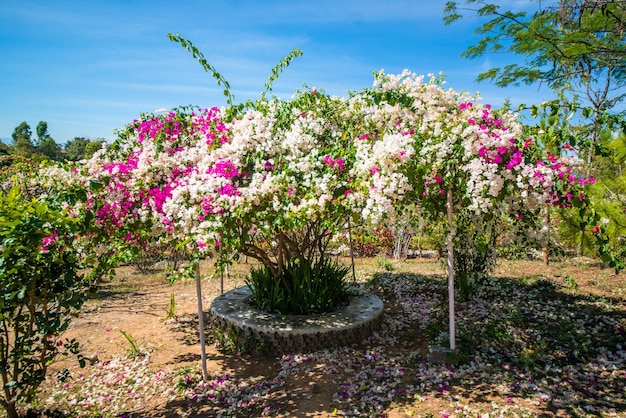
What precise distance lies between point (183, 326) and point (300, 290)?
2444 mm

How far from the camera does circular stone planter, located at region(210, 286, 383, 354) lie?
5387 millimetres

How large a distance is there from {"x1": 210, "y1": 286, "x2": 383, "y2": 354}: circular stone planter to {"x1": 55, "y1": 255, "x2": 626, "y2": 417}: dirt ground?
0.25 metres

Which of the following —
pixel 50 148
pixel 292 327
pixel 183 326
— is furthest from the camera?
pixel 50 148

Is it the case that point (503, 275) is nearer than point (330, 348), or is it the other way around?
point (330, 348)

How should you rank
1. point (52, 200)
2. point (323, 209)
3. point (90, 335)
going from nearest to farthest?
point (52, 200), point (323, 209), point (90, 335)

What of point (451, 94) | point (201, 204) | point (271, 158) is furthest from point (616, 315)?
point (201, 204)

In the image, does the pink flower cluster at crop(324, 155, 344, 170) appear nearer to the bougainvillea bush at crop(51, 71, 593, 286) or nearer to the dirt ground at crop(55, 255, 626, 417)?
the bougainvillea bush at crop(51, 71, 593, 286)

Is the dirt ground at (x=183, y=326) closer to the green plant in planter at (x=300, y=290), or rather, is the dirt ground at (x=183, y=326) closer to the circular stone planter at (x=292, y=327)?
the circular stone planter at (x=292, y=327)

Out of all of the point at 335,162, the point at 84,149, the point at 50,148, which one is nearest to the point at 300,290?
the point at 335,162

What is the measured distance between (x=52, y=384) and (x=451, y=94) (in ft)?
22.6

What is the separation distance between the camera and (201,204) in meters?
4.43

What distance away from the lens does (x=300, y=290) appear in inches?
242

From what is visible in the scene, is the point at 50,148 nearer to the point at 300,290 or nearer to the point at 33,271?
the point at 300,290

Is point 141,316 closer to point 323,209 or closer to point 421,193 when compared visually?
point 323,209
